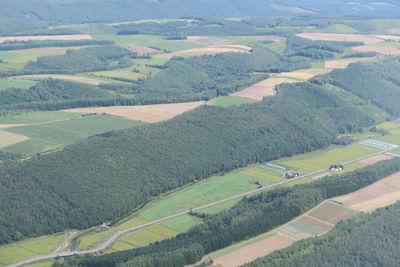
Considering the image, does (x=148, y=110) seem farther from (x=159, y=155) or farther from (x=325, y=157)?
(x=325, y=157)

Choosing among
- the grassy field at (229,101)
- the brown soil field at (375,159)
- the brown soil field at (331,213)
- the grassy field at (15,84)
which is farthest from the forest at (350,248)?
the grassy field at (15,84)

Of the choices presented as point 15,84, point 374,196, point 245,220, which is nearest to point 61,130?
point 245,220

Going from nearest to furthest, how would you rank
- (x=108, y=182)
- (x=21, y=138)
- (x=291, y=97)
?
(x=108, y=182) → (x=21, y=138) → (x=291, y=97)

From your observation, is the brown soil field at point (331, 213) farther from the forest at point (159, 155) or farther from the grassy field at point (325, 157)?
the grassy field at point (325, 157)

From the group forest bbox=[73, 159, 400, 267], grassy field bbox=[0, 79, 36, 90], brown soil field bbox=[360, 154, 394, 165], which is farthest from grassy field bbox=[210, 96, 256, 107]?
grassy field bbox=[0, 79, 36, 90]

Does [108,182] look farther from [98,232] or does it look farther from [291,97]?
[291,97]

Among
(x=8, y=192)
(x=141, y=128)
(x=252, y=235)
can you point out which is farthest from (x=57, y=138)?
(x=252, y=235)
